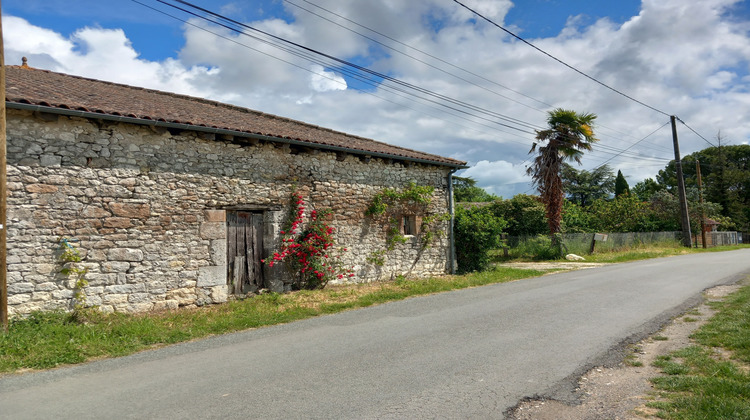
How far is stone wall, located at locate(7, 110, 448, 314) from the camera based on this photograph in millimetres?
7406

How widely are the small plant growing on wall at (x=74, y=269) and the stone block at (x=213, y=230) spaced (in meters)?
2.20

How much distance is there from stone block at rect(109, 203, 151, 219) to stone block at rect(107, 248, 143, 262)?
2.11ft

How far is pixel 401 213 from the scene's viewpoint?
43.8 feet

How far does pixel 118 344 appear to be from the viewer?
6.15 m

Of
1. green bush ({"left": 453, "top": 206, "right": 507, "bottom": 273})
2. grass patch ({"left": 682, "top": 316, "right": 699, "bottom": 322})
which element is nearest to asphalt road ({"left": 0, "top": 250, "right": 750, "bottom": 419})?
grass patch ({"left": 682, "top": 316, "right": 699, "bottom": 322})

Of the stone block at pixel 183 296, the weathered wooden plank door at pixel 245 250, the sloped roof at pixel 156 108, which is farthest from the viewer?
the weathered wooden plank door at pixel 245 250

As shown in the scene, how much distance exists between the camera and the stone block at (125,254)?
26.8 ft

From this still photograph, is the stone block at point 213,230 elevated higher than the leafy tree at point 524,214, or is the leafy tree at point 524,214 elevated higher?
the leafy tree at point 524,214

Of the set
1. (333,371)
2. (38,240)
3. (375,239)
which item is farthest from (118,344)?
(375,239)

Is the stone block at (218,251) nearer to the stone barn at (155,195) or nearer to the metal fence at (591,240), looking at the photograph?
the stone barn at (155,195)

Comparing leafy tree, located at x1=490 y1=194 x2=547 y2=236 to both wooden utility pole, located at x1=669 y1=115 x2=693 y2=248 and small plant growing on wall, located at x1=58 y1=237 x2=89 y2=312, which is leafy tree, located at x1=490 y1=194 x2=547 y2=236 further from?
small plant growing on wall, located at x1=58 y1=237 x2=89 y2=312

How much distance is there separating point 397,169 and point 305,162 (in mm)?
3272

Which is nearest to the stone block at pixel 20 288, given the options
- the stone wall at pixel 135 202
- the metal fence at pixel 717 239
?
the stone wall at pixel 135 202

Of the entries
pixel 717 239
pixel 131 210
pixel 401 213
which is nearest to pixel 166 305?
pixel 131 210
